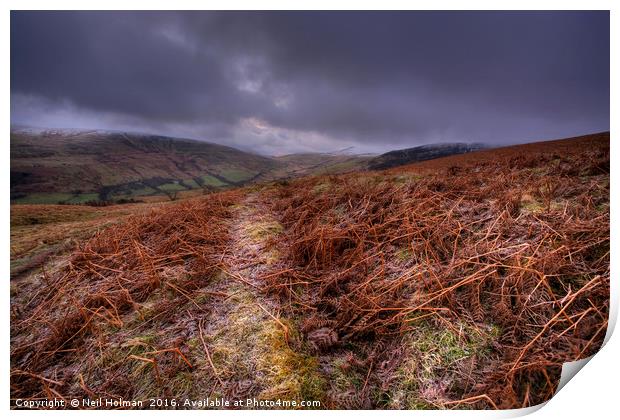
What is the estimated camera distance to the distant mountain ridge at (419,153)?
2432 mm

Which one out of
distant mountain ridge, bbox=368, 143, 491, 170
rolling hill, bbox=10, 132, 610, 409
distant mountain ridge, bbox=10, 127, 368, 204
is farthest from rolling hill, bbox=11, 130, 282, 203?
distant mountain ridge, bbox=368, 143, 491, 170

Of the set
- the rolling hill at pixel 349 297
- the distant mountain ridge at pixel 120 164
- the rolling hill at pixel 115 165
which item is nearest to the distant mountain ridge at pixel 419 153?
the distant mountain ridge at pixel 120 164

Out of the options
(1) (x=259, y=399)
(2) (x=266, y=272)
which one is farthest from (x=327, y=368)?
(2) (x=266, y=272)

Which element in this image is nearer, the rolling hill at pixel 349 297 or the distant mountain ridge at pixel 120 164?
the rolling hill at pixel 349 297

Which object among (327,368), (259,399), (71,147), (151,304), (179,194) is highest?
(71,147)

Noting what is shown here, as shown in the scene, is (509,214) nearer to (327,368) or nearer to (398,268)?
(398,268)

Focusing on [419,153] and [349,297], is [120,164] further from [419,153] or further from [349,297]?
[419,153]

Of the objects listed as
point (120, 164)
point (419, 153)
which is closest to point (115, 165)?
point (120, 164)

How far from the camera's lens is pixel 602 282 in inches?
54.3

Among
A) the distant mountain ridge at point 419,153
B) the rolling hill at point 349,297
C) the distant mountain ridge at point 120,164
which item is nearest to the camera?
the rolling hill at point 349,297

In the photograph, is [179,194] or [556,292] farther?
[179,194]

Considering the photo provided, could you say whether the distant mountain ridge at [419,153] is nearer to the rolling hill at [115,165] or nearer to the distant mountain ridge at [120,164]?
the distant mountain ridge at [120,164]

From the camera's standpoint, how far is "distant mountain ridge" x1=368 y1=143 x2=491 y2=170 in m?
2.43

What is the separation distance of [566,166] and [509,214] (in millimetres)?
766
